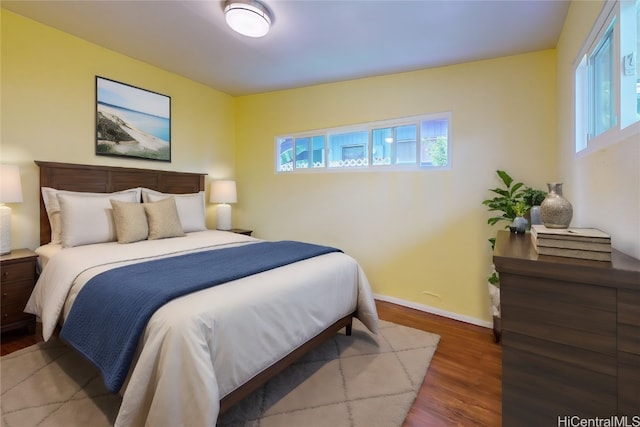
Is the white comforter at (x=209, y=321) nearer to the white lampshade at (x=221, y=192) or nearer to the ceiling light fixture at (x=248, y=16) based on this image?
the white lampshade at (x=221, y=192)

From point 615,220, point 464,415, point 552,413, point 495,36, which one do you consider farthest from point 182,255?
point 495,36

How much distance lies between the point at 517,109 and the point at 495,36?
2.24ft

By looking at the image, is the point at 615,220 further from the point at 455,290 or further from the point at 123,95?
the point at 123,95

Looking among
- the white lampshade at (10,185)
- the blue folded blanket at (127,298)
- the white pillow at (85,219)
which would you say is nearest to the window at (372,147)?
the blue folded blanket at (127,298)

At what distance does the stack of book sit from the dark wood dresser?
0.04 meters

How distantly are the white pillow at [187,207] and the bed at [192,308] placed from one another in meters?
0.04

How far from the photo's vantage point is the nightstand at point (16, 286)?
2.29m

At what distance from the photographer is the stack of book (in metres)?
0.97

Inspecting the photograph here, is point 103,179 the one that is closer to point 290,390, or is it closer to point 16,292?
point 16,292

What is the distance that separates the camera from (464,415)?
1.67 meters

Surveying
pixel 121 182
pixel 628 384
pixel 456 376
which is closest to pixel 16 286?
pixel 121 182

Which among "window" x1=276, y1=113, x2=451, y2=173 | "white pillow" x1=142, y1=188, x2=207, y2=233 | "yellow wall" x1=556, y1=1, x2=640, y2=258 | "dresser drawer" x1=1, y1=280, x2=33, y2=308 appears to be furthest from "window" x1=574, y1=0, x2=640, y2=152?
"dresser drawer" x1=1, y1=280, x2=33, y2=308

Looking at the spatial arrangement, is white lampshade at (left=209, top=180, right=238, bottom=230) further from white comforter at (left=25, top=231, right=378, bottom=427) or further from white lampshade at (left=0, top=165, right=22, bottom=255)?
white lampshade at (left=0, top=165, right=22, bottom=255)

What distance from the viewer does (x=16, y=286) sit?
2.35 meters
